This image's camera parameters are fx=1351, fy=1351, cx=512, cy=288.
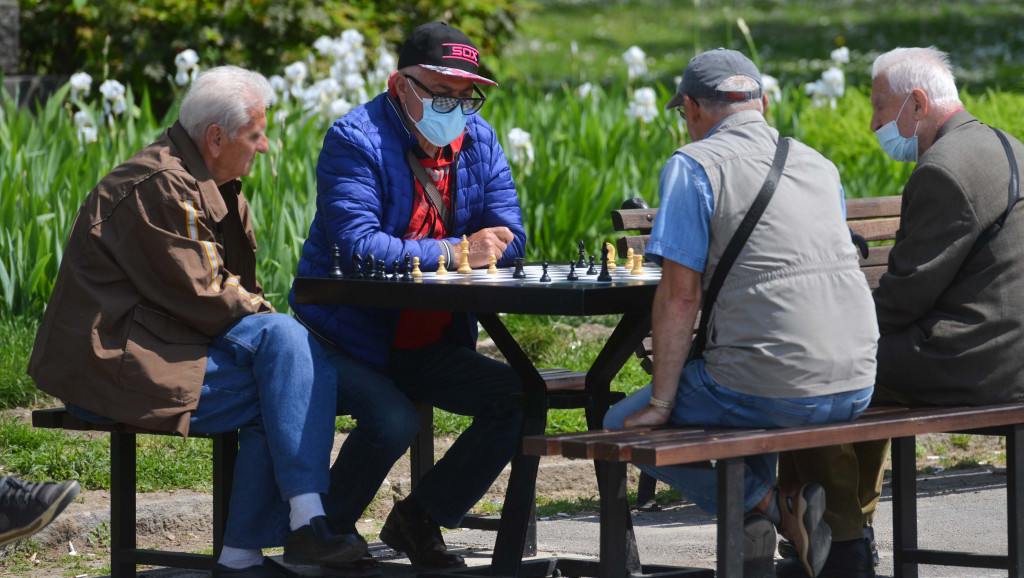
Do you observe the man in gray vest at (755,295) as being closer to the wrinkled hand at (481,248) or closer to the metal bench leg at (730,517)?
the metal bench leg at (730,517)

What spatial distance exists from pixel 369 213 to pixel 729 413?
1246 mm

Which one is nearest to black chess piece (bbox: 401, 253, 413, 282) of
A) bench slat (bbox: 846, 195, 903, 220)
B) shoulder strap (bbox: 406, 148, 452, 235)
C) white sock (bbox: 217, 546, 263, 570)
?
shoulder strap (bbox: 406, 148, 452, 235)

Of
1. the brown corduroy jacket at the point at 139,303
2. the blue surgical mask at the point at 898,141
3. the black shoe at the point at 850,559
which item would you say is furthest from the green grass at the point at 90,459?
the blue surgical mask at the point at 898,141

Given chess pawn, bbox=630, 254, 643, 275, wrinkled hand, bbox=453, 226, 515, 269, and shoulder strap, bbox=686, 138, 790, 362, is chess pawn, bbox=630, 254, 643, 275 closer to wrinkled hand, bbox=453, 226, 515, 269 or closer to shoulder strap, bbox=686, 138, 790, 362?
wrinkled hand, bbox=453, 226, 515, 269

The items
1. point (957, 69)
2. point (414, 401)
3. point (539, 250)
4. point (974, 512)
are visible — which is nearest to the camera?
point (414, 401)

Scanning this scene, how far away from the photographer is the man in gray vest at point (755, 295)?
3.18 meters

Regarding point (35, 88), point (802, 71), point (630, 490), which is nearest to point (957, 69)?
point (802, 71)

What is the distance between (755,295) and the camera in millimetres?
3170

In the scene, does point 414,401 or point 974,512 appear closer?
point 414,401

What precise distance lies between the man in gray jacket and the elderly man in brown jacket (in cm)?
140

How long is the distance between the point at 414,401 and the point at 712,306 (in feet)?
4.00

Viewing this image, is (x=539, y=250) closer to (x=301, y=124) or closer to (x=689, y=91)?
(x=301, y=124)

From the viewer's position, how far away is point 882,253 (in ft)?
17.6

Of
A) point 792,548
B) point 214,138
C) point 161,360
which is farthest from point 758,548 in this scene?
point 214,138
